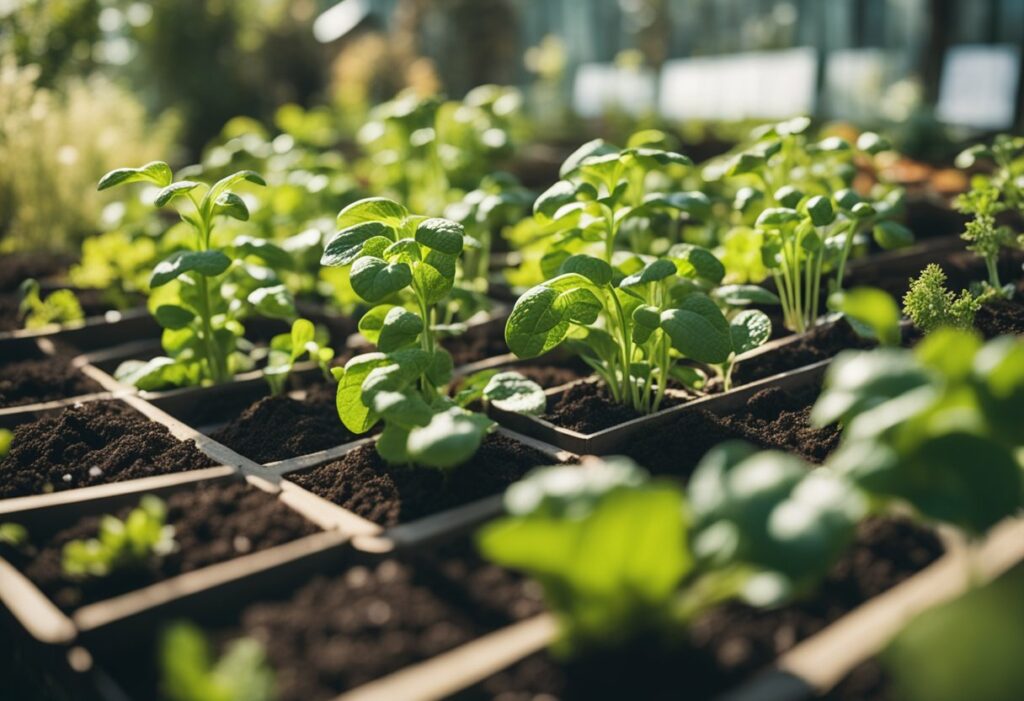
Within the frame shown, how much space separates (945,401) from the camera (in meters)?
1.16

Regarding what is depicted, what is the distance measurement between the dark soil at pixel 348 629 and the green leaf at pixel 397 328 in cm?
53

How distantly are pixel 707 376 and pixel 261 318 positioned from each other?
1649 millimetres

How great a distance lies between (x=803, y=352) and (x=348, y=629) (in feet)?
5.17

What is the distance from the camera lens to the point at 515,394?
2.01m

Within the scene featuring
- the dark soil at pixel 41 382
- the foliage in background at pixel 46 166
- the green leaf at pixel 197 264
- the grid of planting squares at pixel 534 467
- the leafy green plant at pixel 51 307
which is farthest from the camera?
the foliage in background at pixel 46 166

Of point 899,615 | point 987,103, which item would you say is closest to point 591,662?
point 899,615

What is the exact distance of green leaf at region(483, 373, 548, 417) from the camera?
1968 mm

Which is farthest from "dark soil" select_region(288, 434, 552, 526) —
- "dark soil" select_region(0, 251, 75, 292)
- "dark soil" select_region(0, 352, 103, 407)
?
"dark soil" select_region(0, 251, 75, 292)

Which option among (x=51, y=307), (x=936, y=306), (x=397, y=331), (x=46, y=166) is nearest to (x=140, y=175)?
(x=397, y=331)

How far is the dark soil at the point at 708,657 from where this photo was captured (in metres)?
1.25

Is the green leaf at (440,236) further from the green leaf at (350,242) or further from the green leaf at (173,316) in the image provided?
the green leaf at (173,316)

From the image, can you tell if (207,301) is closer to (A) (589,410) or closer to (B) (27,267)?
(A) (589,410)

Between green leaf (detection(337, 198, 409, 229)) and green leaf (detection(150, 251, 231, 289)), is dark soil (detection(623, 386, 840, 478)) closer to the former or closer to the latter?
green leaf (detection(337, 198, 409, 229))

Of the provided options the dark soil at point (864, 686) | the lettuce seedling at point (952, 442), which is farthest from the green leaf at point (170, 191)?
the dark soil at point (864, 686)
